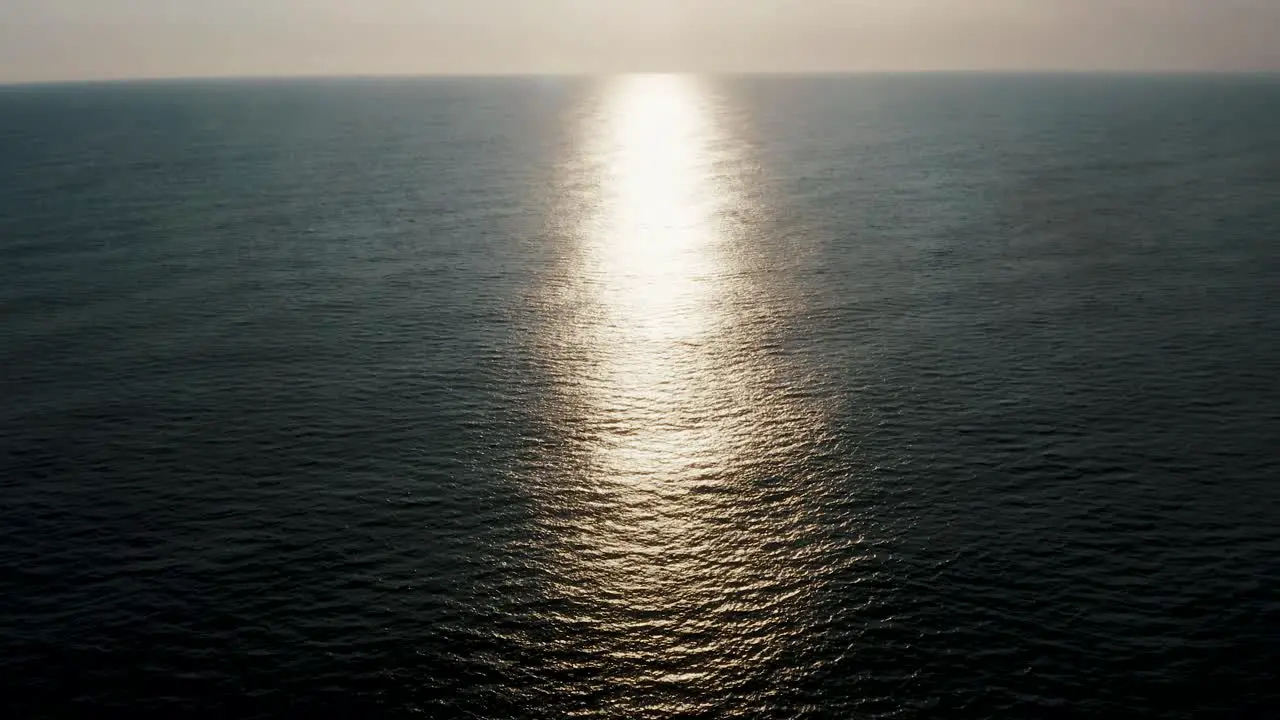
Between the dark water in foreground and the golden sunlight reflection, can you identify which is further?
the golden sunlight reflection

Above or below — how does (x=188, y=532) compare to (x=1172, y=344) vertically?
below

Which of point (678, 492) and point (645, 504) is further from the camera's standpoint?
point (678, 492)

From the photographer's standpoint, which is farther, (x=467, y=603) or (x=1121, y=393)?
(x=1121, y=393)

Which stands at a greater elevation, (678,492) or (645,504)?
(678,492)

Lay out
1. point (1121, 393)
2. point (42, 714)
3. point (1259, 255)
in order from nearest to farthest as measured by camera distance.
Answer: point (42, 714) < point (1121, 393) < point (1259, 255)

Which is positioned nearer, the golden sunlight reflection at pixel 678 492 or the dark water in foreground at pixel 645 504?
the dark water in foreground at pixel 645 504

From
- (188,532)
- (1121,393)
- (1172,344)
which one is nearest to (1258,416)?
(1121,393)

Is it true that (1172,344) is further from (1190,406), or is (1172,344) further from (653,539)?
(653,539)

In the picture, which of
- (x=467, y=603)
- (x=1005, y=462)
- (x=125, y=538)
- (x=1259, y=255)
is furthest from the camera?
(x=1259, y=255)

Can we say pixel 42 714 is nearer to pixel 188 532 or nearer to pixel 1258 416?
pixel 188 532
